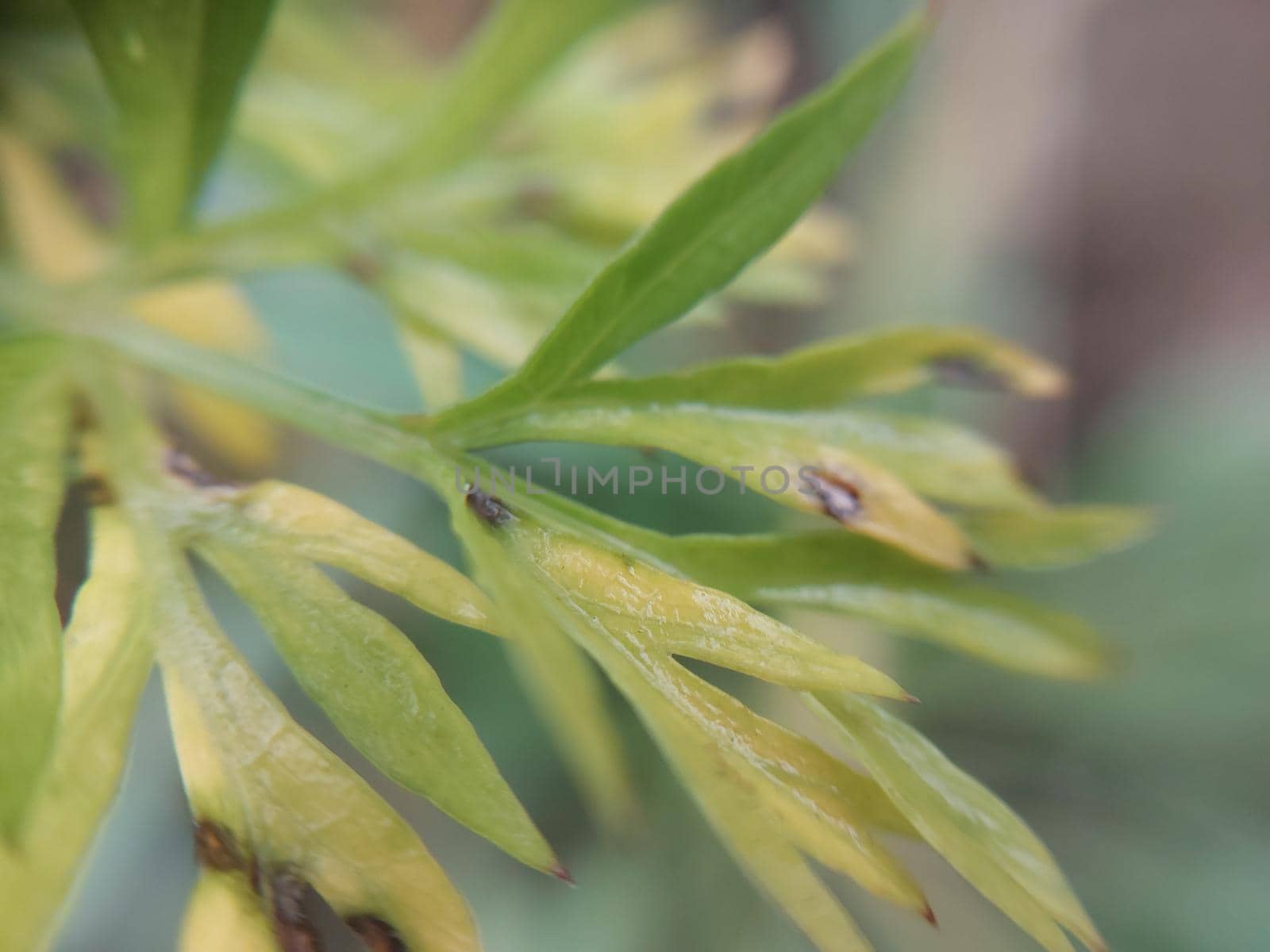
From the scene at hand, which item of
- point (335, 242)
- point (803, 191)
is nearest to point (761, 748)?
point (803, 191)

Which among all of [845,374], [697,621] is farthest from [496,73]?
[697,621]

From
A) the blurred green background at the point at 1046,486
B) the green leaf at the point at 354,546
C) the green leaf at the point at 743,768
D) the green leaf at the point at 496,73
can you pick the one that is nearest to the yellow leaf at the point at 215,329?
the blurred green background at the point at 1046,486

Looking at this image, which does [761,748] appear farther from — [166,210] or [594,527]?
[166,210]

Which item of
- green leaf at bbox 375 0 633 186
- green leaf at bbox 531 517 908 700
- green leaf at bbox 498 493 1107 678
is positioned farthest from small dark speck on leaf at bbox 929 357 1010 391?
green leaf at bbox 375 0 633 186

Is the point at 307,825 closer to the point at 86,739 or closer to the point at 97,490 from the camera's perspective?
the point at 86,739

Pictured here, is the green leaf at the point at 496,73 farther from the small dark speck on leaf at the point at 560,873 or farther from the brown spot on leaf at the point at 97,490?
the small dark speck on leaf at the point at 560,873

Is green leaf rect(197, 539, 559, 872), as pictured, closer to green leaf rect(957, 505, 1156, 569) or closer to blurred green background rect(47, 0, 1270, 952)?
green leaf rect(957, 505, 1156, 569)
